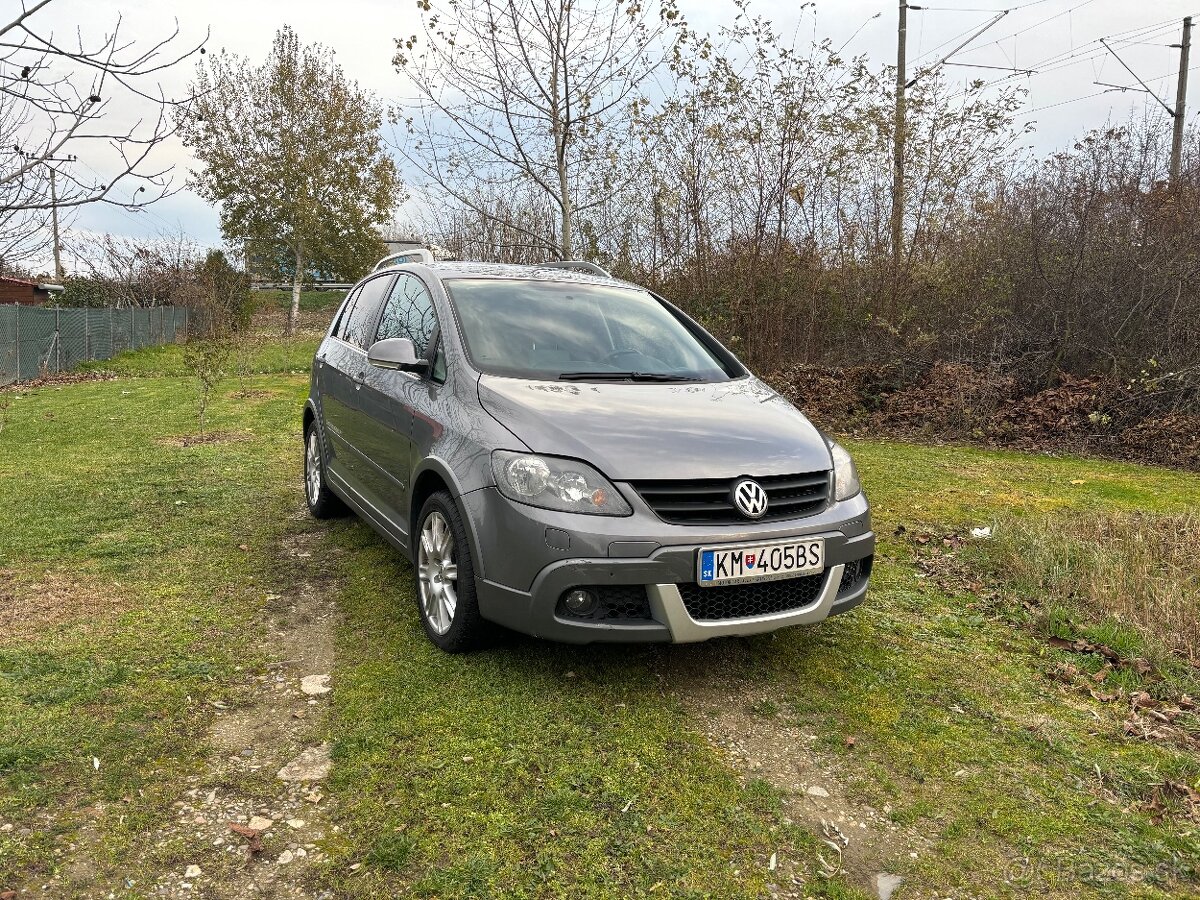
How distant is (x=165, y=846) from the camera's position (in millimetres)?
2496

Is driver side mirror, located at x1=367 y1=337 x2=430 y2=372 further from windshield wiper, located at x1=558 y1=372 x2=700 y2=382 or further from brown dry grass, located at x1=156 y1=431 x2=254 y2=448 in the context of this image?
brown dry grass, located at x1=156 y1=431 x2=254 y2=448

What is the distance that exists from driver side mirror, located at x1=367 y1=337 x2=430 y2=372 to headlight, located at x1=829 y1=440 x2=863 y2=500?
1961 millimetres

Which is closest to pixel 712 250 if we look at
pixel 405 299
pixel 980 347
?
pixel 980 347

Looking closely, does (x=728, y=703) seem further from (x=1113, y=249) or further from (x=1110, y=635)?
(x=1113, y=249)

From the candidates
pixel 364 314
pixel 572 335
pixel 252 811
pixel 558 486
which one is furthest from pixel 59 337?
pixel 252 811

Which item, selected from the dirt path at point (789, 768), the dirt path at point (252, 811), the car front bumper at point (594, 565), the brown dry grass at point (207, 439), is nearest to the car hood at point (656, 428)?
the car front bumper at point (594, 565)

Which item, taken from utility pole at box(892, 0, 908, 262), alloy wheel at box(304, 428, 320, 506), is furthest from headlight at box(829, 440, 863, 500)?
utility pole at box(892, 0, 908, 262)

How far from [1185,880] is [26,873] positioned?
10.6 feet

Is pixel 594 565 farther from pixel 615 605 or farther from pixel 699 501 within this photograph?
pixel 699 501

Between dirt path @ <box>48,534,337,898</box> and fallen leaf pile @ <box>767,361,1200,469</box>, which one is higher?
fallen leaf pile @ <box>767,361,1200,469</box>

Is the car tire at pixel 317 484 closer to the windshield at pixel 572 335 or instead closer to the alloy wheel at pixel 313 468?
the alloy wheel at pixel 313 468

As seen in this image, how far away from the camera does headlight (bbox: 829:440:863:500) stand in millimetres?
3721

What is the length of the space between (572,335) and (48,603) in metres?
2.96

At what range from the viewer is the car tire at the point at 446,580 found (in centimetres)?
355
